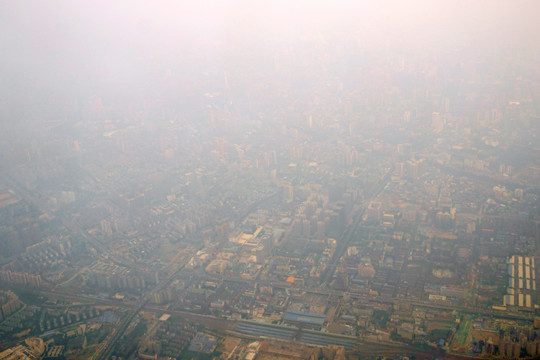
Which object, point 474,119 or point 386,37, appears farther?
point 386,37

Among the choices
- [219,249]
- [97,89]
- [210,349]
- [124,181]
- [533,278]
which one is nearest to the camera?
[210,349]

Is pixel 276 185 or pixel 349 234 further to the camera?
pixel 276 185

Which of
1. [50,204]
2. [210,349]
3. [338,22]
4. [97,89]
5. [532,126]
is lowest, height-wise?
[210,349]

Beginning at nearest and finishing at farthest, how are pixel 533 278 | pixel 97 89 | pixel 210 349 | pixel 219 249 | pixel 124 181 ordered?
1. pixel 210 349
2. pixel 533 278
3. pixel 219 249
4. pixel 124 181
5. pixel 97 89

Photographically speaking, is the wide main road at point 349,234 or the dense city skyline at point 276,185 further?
the wide main road at point 349,234

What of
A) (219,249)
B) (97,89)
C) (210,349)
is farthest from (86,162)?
(210,349)

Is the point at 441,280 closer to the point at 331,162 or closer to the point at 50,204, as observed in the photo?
the point at 331,162

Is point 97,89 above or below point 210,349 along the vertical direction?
above

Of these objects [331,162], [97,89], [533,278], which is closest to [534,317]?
[533,278]

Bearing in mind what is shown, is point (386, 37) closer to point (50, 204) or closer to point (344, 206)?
point (344, 206)

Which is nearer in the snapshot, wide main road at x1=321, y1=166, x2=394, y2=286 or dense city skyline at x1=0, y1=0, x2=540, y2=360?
dense city skyline at x1=0, y1=0, x2=540, y2=360
